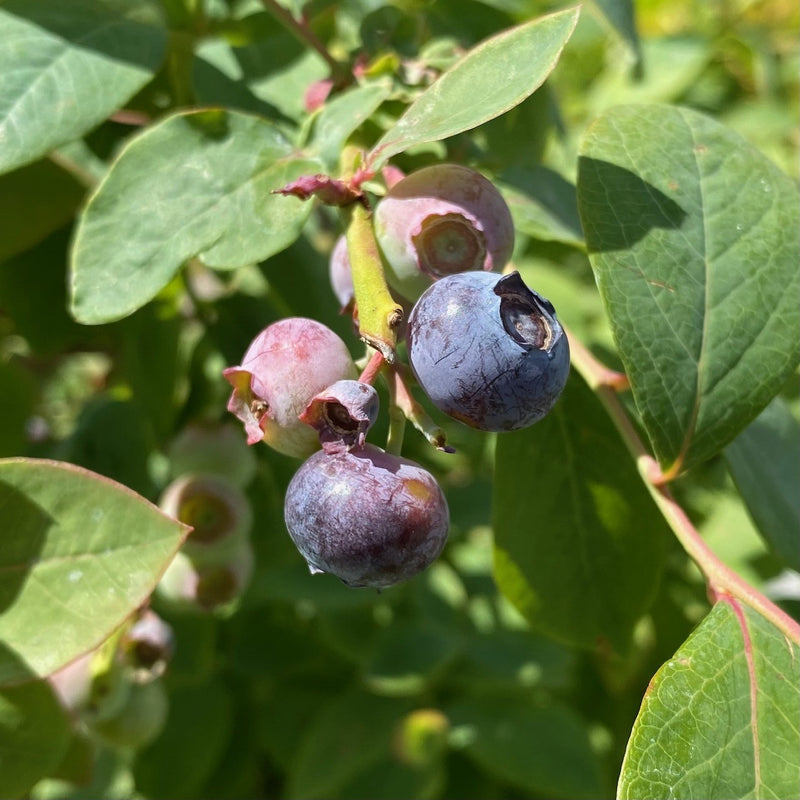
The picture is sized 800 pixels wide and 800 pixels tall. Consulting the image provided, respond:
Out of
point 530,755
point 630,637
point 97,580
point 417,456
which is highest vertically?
point 97,580

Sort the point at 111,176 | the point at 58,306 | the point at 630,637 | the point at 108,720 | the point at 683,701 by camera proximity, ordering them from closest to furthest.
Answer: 1. the point at 683,701
2. the point at 111,176
3. the point at 630,637
4. the point at 108,720
5. the point at 58,306

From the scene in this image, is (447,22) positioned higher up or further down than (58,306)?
higher up

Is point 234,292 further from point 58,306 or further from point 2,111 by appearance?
point 2,111

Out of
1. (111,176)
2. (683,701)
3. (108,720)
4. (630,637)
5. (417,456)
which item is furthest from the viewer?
(417,456)

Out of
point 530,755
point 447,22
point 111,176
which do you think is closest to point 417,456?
point 530,755

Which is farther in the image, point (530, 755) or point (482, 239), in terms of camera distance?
point (530, 755)

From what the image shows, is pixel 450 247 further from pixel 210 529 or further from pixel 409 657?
pixel 409 657

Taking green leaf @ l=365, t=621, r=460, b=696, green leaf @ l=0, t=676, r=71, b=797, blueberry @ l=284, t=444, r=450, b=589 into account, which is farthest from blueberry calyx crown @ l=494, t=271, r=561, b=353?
green leaf @ l=365, t=621, r=460, b=696

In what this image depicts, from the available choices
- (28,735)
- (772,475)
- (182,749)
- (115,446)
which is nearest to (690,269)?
(772,475)
